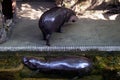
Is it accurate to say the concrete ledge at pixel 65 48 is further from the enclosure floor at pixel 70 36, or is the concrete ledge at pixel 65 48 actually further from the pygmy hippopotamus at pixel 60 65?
the pygmy hippopotamus at pixel 60 65

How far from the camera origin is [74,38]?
15.3ft

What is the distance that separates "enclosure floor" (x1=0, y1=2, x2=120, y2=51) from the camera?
13.8 feet

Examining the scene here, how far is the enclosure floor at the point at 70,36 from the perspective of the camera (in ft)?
13.8

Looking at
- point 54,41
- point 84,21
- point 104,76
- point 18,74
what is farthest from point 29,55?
point 84,21

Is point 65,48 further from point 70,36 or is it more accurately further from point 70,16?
point 70,16

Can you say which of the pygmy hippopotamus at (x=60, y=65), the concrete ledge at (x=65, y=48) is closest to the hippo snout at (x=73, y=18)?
the concrete ledge at (x=65, y=48)

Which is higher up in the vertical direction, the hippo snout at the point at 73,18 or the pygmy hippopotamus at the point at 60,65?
the hippo snout at the point at 73,18

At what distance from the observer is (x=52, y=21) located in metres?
4.61

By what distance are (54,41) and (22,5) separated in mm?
1853

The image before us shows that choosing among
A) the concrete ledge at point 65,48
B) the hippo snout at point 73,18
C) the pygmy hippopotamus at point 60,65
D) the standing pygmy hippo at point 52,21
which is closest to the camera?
the pygmy hippopotamus at point 60,65

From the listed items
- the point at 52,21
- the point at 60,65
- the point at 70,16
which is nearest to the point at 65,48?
the point at 60,65

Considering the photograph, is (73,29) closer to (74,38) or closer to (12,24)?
(74,38)

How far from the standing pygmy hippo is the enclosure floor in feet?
0.36

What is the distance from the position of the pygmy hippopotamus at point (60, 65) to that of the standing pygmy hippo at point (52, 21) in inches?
21.1
